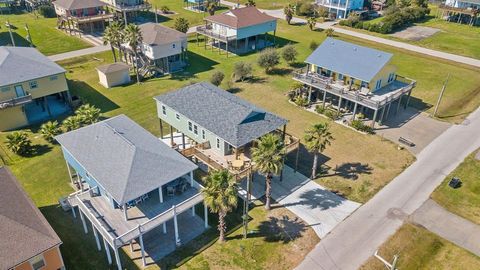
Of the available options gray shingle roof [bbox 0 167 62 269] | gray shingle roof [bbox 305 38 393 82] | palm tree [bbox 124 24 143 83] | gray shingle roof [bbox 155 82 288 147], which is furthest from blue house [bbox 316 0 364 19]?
gray shingle roof [bbox 0 167 62 269]

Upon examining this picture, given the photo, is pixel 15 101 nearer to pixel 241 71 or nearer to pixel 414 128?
pixel 241 71

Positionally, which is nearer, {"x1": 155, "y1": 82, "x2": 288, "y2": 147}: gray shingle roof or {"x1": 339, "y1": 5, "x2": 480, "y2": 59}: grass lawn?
{"x1": 155, "y1": 82, "x2": 288, "y2": 147}: gray shingle roof

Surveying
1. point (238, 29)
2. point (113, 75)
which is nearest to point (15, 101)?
point (113, 75)

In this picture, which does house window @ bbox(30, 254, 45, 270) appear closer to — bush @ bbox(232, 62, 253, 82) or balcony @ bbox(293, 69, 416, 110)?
balcony @ bbox(293, 69, 416, 110)

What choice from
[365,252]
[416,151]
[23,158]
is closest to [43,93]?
[23,158]

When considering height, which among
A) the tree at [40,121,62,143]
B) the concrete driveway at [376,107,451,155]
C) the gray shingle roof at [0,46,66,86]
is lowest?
the concrete driveway at [376,107,451,155]

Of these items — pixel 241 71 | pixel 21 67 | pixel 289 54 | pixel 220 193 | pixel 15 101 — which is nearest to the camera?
pixel 220 193
